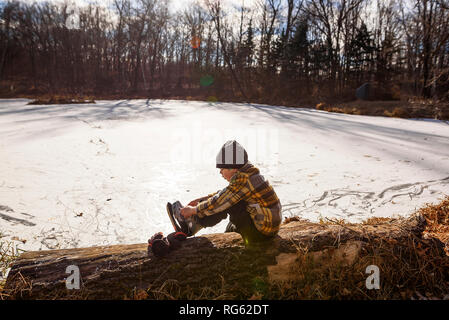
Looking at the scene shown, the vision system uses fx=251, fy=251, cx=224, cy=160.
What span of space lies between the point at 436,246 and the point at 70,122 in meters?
8.48

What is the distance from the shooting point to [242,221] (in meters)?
1.73

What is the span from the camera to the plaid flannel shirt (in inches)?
64.8

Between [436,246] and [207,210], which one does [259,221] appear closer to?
[207,210]

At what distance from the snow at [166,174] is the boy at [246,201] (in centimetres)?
95

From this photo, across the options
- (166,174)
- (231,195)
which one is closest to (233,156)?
(231,195)

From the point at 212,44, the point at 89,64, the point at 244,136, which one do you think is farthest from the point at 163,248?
the point at 89,64

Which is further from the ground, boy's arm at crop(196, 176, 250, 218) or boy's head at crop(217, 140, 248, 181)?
boy's head at crop(217, 140, 248, 181)

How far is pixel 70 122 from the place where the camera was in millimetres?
7434

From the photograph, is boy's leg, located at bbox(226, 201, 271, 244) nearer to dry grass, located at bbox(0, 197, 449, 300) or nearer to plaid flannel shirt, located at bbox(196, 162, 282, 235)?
plaid flannel shirt, located at bbox(196, 162, 282, 235)

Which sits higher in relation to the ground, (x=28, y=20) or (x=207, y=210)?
(x=28, y=20)
